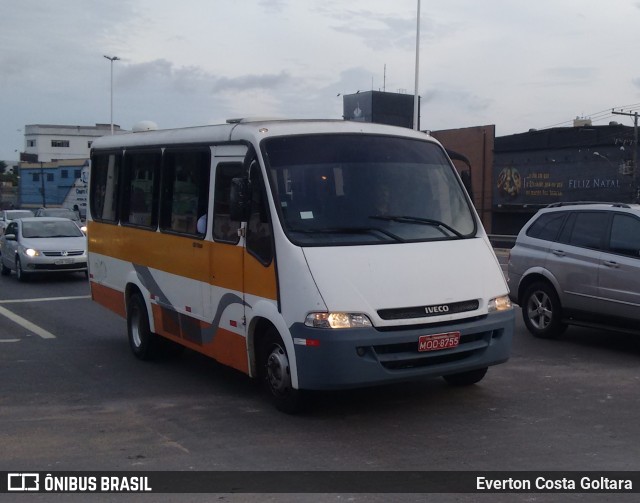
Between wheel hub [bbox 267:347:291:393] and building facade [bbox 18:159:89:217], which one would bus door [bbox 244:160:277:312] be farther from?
building facade [bbox 18:159:89:217]

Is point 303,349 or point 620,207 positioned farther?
point 620,207

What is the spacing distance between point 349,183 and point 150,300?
353 centimetres

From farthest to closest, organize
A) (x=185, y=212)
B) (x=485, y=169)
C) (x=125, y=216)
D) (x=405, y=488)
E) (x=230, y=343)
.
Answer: (x=485, y=169), (x=125, y=216), (x=185, y=212), (x=230, y=343), (x=405, y=488)

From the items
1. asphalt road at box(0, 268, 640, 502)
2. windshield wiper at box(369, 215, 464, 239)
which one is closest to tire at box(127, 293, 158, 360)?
asphalt road at box(0, 268, 640, 502)

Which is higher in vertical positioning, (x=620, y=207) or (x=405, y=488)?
(x=620, y=207)

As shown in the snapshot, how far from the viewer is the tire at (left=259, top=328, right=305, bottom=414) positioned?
762 cm

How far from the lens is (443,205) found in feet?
27.2

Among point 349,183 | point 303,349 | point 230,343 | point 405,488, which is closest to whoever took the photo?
point 405,488

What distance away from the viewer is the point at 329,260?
736cm

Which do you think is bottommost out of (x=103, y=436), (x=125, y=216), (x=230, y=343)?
(x=103, y=436)

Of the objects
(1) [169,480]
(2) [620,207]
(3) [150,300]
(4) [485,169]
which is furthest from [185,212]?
(4) [485,169]

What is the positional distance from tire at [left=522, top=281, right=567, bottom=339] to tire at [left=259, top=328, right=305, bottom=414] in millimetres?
5138

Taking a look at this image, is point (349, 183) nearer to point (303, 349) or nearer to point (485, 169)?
point (303, 349)

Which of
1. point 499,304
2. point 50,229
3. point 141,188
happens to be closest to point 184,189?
point 141,188
